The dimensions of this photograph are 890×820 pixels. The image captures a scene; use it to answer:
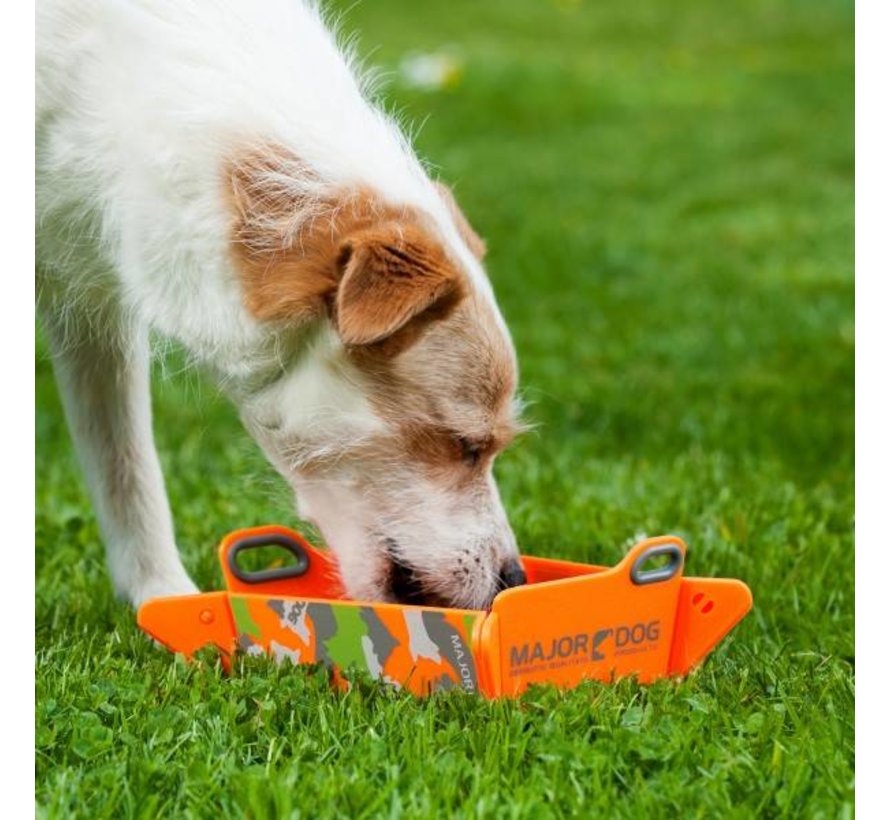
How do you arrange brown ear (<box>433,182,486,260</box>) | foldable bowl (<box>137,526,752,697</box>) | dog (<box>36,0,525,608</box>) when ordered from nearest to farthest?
foldable bowl (<box>137,526,752,697</box>) → dog (<box>36,0,525,608</box>) → brown ear (<box>433,182,486,260</box>)

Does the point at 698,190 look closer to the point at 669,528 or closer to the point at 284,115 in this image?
the point at 669,528

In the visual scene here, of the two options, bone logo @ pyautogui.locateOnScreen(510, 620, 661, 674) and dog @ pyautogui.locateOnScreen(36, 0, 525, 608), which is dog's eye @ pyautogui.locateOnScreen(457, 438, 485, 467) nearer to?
dog @ pyautogui.locateOnScreen(36, 0, 525, 608)

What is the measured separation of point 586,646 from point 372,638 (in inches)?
20.5

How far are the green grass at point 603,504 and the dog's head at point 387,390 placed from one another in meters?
0.35

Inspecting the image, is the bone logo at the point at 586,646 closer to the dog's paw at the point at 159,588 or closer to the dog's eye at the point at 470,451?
the dog's eye at the point at 470,451

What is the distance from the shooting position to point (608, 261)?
9.62 meters

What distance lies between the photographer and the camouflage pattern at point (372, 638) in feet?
11.5

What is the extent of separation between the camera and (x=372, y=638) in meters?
3.61

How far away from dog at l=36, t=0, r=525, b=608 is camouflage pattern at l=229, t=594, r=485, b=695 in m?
0.23

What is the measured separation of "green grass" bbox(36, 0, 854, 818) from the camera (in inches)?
121

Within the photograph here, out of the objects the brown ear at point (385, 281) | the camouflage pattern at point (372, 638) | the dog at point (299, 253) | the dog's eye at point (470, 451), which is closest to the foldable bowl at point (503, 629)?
the camouflage pattern at point (372, 638)

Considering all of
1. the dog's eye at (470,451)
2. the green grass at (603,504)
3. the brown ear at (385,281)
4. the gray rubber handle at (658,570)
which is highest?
the brown ear at (385,281)

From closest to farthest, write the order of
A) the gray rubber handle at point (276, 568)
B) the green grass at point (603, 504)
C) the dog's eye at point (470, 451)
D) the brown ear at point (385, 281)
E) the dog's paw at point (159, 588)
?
1. the green grass at point (603, 504)
2. the brown ear at point (385, 281)
3. the dog's eye at point (470, 451)
4. the gray rubber handle at point (276, 568)
5. the dog's paw at point (159, 588)

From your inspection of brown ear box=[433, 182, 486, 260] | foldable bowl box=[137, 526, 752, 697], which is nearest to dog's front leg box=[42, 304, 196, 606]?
foldable bowl box=[137, 526, 752, 697]
